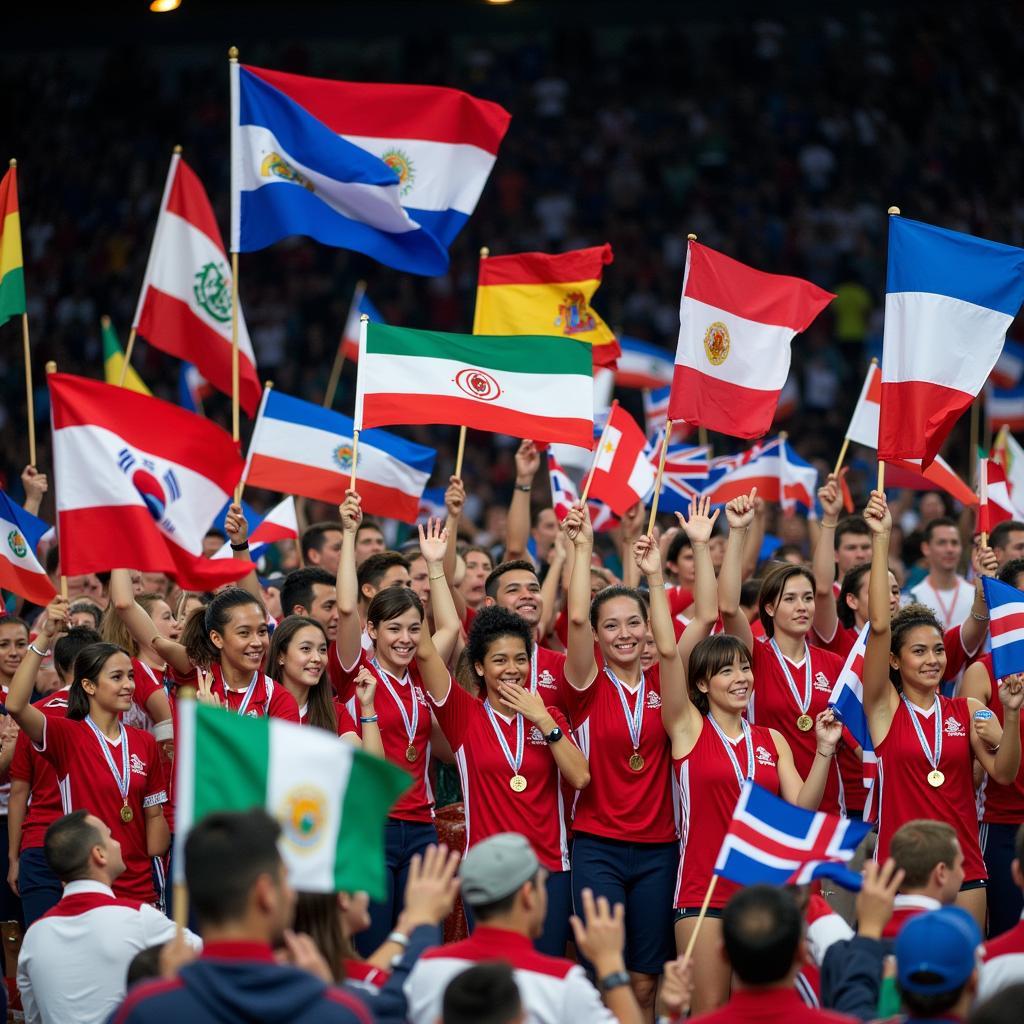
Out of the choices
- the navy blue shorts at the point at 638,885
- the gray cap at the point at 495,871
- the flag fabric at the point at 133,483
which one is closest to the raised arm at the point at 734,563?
the navy blue shorts at the point at 638,885

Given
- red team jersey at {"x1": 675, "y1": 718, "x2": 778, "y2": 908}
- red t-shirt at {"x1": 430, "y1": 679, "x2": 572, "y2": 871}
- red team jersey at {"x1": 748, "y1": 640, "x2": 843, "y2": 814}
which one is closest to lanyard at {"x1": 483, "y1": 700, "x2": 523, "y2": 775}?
red t-shirt at {"x1": 430, "y1": 679, "x2": 572, "y2": 871}

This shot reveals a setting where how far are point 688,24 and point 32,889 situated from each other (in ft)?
70.1

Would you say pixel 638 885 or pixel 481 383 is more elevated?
pixel 481 383

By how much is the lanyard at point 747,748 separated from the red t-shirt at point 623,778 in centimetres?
28

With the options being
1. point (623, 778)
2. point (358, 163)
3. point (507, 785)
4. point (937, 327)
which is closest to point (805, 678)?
point (623, 778)

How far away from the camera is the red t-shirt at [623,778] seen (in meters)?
7.97

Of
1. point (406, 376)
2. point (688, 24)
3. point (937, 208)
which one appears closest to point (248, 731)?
point (406, 376)

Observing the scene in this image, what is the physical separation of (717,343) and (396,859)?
332cm

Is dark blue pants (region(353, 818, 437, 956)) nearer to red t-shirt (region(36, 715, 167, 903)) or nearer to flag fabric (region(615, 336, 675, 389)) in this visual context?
red t-shirt (region(36, 715, 167, 903))

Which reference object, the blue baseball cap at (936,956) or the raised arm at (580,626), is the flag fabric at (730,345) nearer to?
the raised arm at (580,626)

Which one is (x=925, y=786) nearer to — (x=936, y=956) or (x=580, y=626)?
(x=580, y=626)

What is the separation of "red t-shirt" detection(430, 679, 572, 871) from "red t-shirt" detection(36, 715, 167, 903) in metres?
1.52

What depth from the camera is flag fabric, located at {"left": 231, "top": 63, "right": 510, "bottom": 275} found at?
393 inches

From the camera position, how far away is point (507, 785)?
7.94 meters
